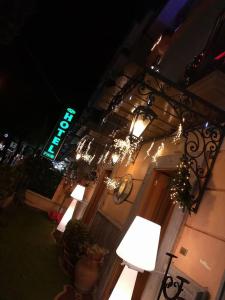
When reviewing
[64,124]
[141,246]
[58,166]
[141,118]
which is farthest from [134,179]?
[58,166]

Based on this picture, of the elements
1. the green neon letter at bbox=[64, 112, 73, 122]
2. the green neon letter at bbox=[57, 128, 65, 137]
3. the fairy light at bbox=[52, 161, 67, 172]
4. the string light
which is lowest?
the string light

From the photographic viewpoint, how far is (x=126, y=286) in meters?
3.31

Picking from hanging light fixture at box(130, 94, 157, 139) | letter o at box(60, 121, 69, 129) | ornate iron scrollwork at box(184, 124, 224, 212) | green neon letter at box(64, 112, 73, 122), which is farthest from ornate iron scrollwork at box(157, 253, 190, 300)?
green neon letter at box(64, 112, 73, 122)

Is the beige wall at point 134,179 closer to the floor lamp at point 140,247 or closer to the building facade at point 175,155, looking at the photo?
the building facade at point 175,155

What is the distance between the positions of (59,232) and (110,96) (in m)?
4.55

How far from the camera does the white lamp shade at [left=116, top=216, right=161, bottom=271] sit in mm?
2969

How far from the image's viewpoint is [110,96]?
668 cm

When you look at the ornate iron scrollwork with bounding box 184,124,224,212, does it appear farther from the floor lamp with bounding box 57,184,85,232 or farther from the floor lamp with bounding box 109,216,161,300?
the floor lamp with bounding box 57,184,85,232

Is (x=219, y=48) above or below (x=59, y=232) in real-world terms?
above

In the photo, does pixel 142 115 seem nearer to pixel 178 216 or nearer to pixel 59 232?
pixel 178 216

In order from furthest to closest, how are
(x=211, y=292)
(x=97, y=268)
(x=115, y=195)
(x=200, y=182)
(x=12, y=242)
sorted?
(x=115, y=195)
(x=12, y=242)
(x=97, y=268)
(x=200, y=182)
(x=211, y=292)

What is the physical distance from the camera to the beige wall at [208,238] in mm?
Answer: 2742

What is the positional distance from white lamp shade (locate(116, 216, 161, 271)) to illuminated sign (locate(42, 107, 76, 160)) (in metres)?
9.64

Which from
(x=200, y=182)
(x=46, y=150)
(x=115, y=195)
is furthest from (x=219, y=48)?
(x=46, y=150)
